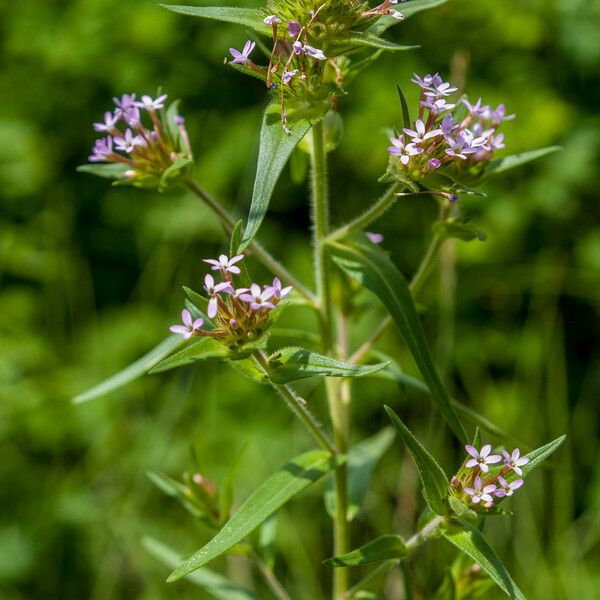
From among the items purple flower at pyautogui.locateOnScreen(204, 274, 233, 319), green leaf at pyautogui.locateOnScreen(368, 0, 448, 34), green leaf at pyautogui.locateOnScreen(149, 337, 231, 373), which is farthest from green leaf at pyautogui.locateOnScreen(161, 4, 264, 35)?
green leaf at pyautogui.locateOnScreen(149, 337, 231, 373)

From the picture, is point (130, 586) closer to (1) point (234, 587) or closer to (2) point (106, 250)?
(1) point (234, 587)

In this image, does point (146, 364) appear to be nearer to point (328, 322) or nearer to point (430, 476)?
point (328, 322)

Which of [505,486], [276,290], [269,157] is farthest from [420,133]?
[505,486]

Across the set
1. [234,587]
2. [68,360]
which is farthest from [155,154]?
[68,360]

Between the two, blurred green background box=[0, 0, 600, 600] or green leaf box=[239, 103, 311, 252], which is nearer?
green leaf box=[239, 103, 311, 252]

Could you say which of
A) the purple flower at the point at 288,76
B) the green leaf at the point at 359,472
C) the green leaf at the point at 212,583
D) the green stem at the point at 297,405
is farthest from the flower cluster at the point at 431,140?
the green leaf at the point at 212,583

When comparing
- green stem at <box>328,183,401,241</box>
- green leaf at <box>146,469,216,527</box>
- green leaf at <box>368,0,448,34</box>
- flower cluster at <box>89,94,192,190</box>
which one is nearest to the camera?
green leaf at <box>368,0,448,34</box>

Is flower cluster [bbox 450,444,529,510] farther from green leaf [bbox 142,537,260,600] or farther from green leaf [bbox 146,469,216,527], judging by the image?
green leaf [bbox 142,537,260,600]
